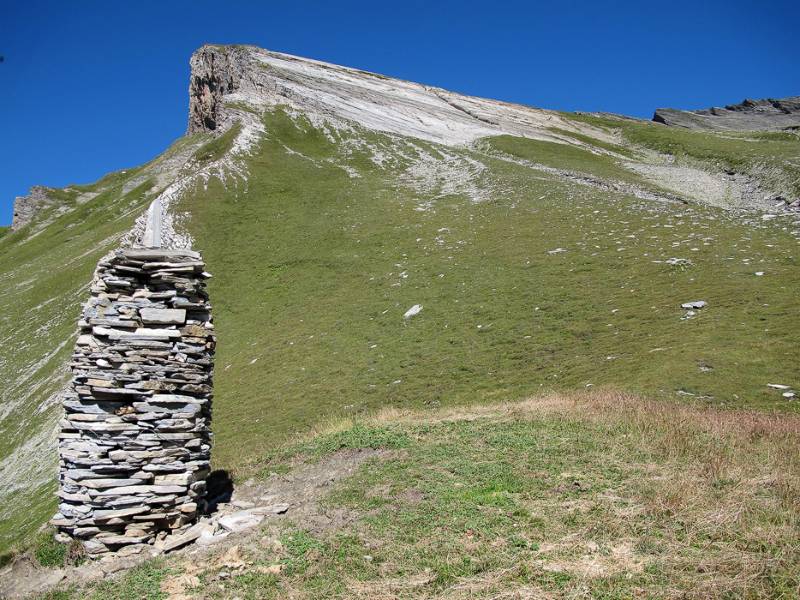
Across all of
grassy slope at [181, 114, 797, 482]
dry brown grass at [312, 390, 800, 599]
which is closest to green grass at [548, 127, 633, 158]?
grassy slope at [181, 114, 797, 482]

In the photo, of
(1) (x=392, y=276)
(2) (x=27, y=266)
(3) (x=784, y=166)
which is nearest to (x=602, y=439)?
(1) (x=392, y=276)

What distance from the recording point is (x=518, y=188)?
53094mm

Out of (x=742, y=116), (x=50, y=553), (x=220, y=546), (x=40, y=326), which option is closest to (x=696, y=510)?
(x=220, y=546)

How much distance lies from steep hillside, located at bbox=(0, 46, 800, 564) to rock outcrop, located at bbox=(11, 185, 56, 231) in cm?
4895

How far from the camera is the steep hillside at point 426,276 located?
72.5 ft

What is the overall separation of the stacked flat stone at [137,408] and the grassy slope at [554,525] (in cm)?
166

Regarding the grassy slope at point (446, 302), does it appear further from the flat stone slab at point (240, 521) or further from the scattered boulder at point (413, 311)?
the flat stone slab at point (240, 521)

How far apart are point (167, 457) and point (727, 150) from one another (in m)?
87.2

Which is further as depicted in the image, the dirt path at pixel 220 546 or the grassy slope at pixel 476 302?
the grassy slope at pixel 476 302

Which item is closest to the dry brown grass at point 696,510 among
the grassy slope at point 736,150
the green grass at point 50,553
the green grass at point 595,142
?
the green grass at point 50,553

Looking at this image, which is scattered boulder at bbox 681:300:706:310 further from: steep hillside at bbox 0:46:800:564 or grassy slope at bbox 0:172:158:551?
grassy slope at bbox 0:172:158:551

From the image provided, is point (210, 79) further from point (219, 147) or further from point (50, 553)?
point (50, 553)

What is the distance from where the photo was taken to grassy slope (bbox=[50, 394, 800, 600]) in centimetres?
842

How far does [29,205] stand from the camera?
124250 millimetres
